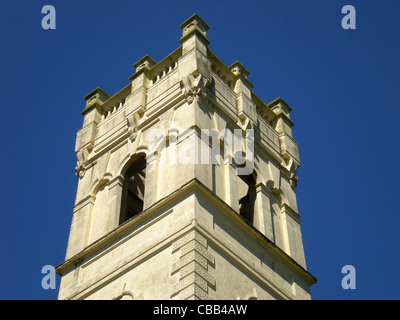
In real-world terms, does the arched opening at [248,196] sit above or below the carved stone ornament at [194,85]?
below

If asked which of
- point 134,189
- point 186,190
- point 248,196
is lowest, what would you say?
point 186,190

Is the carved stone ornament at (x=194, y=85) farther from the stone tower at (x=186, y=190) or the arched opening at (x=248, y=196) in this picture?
the arched opening at (x=248, y=196)

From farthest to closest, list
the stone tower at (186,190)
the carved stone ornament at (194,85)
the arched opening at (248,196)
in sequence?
the arched opening at (248,196) → the carved stone ornament at (194,85) → the stone tower at (186,190)

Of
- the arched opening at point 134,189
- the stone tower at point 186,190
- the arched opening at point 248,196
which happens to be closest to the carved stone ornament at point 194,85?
the stone tower at point 186,190

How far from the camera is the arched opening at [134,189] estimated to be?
3288 cm

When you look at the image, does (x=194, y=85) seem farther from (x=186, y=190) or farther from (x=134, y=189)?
(x=186, y=190)

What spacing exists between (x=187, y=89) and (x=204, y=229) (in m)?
7.19

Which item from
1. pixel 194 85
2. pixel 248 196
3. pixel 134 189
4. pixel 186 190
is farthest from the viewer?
pixel 134 189

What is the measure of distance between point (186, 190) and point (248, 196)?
19.2ft

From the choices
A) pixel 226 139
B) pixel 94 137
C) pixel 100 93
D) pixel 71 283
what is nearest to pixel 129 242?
pixel 71 283

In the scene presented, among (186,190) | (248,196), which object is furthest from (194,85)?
(186,190)

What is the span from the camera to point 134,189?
35.5 meters

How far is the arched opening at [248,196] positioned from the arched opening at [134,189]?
160 inches
